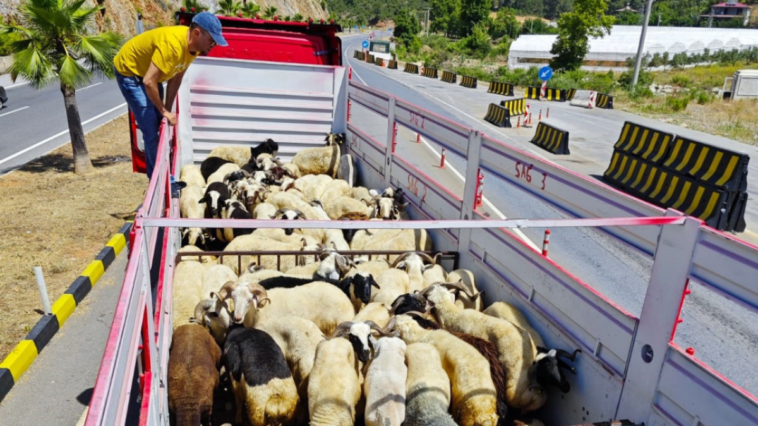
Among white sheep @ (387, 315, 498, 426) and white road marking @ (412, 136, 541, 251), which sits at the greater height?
white sheep @ (387, 315, 498, 426)

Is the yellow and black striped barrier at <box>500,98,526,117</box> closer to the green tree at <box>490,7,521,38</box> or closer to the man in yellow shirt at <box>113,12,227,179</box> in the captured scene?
the man in yellow shirt at <box>113,12,227,179</box>

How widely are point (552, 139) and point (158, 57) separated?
1490 centimetres

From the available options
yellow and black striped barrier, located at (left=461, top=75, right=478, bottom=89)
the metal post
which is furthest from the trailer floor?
yellow and black striped barrier, located at (left=461, top=75, right=478, bottom=89)

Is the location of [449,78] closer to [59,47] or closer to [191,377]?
[59,47]

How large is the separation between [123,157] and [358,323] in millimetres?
12723

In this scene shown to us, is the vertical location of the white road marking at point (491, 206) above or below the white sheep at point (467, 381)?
below

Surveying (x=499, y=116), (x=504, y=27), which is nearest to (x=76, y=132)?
(x=499, y=116)

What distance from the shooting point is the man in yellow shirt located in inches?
215

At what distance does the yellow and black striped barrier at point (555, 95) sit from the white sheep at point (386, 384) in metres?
31.8

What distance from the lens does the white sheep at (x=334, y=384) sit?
418 cm

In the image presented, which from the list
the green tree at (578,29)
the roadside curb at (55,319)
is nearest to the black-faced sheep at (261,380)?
the roadside curb at (55,319)

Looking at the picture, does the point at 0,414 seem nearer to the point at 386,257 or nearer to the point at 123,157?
the point at 386,257

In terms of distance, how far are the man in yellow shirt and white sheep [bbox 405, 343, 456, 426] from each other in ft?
11.1

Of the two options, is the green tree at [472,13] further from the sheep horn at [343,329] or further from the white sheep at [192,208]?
the sheep horn at [343,329]
